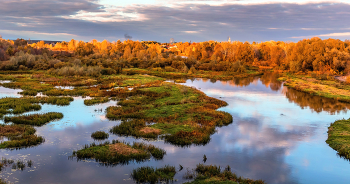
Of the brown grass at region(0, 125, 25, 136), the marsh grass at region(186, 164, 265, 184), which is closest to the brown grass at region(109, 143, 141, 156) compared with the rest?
the marsh grass at region(186, 164, 265, 184)

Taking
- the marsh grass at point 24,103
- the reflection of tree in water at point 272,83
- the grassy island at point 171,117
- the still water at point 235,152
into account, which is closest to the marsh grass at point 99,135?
the still water at point 235,152

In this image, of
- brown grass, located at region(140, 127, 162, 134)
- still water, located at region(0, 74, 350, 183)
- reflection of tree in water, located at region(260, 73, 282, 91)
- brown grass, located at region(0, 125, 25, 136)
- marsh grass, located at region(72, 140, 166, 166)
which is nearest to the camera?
still water, located at region(0, 74, 350, 183)

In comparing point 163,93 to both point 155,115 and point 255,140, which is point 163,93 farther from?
point 255,140

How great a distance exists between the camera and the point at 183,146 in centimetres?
1570

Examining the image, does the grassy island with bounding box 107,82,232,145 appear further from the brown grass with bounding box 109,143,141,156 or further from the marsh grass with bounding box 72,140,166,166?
the brown grass with bounding box 109,143,141,156

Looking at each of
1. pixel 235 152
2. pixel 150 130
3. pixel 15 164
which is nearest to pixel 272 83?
pixel 150 130

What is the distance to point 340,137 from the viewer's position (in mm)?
17250

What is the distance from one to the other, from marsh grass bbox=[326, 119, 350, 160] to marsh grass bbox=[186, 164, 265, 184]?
22.6ft

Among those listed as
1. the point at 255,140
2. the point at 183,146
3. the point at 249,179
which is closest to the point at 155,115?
the point at 183,146

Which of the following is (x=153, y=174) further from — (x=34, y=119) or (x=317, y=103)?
(x=317, y=103)

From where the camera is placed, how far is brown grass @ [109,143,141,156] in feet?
45.6

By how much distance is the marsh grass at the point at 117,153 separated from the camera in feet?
43.7

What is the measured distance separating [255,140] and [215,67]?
188 feet

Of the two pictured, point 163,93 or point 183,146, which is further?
point 163,93
